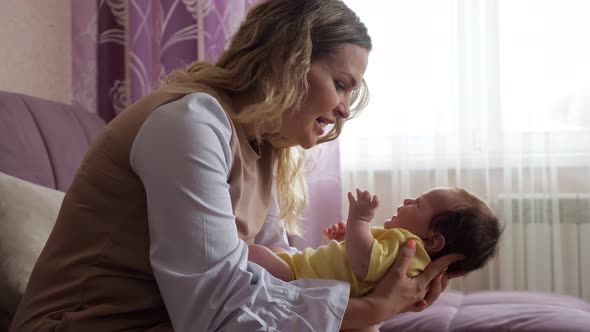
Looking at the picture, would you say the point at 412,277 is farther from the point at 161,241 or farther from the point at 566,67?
the point at 566,67

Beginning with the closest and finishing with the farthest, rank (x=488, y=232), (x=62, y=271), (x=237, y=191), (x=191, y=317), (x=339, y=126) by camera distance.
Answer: (x=191, y=317) < (x=62, y=271) < (x=237, y=191) < (x=488, y=232) < (x=339, y=126)

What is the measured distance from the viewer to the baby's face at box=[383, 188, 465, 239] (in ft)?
4.95

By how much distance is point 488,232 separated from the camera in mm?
1477

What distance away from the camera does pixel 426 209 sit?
1.53 meters

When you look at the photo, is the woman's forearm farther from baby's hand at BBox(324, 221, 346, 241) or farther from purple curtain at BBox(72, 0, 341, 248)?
purple curtain at BBox(72, 0, 341, 248)

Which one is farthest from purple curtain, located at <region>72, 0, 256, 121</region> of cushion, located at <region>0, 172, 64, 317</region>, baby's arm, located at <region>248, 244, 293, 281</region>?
baby's arm, located at <region>248, 244, 293, 281</region>

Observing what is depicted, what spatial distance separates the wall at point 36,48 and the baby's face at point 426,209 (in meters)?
1.49

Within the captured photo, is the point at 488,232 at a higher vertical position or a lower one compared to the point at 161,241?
lower

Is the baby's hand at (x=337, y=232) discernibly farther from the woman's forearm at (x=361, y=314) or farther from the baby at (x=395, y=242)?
the woman's forearm at (x=361, y=314)

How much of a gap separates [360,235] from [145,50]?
1.63m

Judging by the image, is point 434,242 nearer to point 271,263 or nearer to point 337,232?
point 337,232

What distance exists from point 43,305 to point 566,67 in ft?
6.98

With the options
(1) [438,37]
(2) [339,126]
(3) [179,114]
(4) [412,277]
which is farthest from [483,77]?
(3) [179,114]

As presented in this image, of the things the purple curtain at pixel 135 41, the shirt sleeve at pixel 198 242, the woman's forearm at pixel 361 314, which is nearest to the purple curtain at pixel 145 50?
the purple curtain at pixel 135 41
